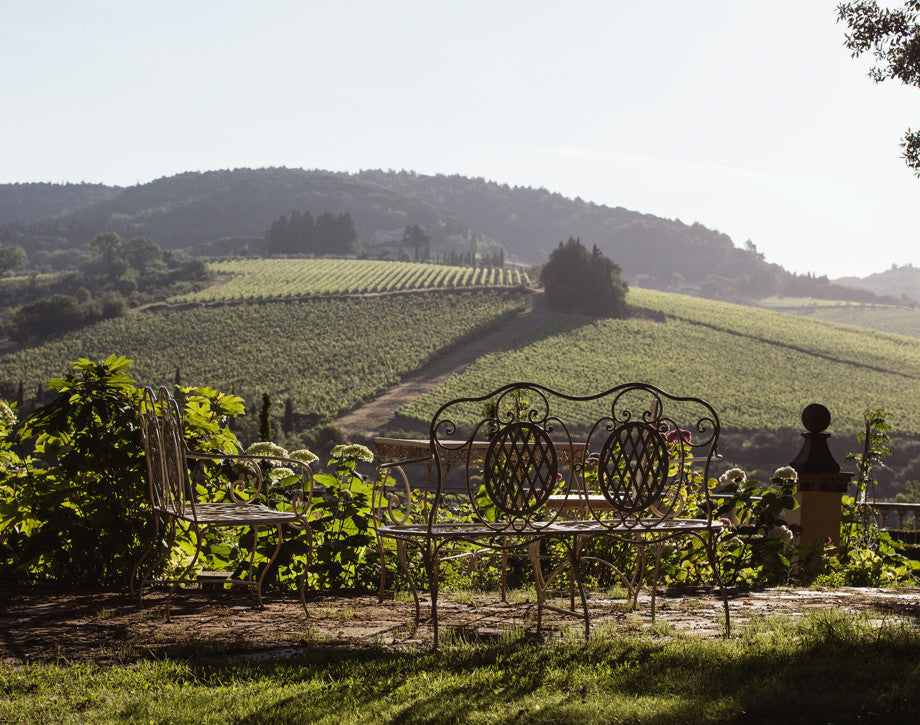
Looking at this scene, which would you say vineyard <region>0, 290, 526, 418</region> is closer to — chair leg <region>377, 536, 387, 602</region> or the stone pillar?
the stone pillar

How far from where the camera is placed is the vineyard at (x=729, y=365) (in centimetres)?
4600

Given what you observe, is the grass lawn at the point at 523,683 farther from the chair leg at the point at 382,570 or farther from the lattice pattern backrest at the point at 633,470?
the chair leg at the point at 382,570

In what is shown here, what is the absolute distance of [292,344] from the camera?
184ft

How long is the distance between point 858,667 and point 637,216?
176 meters

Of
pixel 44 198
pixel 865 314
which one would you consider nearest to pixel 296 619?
pixel 865 314

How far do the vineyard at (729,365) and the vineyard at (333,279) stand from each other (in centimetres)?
1570

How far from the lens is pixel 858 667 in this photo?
245cm

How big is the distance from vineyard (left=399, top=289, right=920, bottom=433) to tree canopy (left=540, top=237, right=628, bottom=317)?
279 centimetres

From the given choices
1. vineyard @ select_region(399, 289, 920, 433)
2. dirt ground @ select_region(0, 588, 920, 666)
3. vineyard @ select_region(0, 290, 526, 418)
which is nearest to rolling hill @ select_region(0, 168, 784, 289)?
vineyard @ select_region(0, 290, 526, 418)

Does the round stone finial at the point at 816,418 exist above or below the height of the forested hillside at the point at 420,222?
below

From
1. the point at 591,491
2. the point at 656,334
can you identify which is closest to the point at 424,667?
the point at 591,491

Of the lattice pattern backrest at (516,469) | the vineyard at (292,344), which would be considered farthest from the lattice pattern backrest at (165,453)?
the vineyard at (292,344)

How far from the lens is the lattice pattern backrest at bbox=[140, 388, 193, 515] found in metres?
3.26

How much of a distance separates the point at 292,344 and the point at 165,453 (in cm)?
5347
